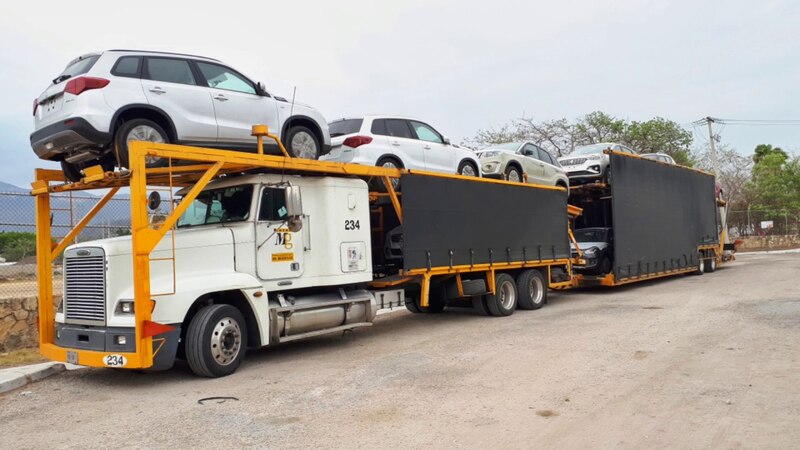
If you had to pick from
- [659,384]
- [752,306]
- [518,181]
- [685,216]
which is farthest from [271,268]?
[685,216]

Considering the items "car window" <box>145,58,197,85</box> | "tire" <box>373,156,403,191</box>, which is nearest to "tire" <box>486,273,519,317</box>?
"tire" <box>373,156,403,191</box>

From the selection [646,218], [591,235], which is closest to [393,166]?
[591,235]

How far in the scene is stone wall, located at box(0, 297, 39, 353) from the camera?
1024 cm

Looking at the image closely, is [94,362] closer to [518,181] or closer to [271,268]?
[271,268]

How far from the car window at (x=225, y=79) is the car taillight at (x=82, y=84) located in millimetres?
1412

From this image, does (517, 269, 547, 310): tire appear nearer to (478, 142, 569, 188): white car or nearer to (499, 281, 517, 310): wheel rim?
(499, 281, 517, 310): wheel rim

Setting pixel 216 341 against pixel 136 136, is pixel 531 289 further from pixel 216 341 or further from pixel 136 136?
pixel 136 136

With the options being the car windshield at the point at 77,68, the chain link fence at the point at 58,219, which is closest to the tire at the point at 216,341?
the car windshield at the point at 77,68

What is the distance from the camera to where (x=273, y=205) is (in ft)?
27.8

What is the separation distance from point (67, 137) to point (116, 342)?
2347mm

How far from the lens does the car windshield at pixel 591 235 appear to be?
53.8 feet

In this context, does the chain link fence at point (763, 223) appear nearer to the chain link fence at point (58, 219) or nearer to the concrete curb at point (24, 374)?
the chain link fence at point (58, 219)

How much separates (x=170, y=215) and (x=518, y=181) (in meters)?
8.78

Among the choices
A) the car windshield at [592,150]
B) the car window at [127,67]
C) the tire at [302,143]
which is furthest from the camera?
the car windshield at [592,150]
